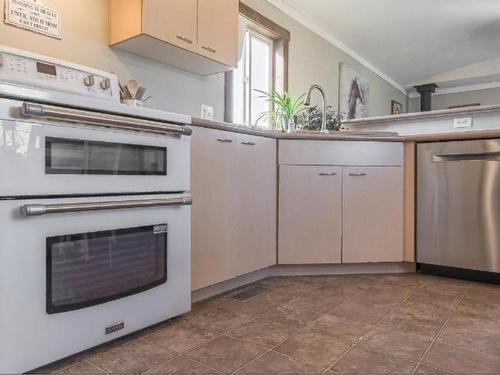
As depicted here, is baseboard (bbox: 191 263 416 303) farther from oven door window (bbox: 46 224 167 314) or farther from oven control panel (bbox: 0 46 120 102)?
oven control panel (bbox: 0 46 120 102)

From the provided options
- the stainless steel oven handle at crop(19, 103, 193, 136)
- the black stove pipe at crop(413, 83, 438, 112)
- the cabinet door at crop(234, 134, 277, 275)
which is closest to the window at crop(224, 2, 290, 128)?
the cabinet door at crop(234, 134, 277, 275)

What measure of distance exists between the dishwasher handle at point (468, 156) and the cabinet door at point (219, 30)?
4.62 feet

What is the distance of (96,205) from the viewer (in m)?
1.24

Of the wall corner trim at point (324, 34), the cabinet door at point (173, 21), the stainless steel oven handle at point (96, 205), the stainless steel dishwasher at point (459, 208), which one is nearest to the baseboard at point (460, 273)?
the stainless steel dishwasher at point (459, 208)

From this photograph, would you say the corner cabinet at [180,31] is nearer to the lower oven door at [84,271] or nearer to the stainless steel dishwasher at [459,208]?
the lower oven door at [84,271]

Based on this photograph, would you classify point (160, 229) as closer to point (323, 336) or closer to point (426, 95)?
point (323, 336)

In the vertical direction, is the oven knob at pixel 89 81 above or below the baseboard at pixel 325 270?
above

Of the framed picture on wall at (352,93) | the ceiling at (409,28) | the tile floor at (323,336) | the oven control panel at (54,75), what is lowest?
the tile floor at (323,336)

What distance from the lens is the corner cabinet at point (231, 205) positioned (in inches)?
70.4

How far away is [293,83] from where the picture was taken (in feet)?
11.5

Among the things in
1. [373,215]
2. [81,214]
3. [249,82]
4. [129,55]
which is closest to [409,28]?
[249,82]

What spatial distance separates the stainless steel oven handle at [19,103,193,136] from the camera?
109 centimetres

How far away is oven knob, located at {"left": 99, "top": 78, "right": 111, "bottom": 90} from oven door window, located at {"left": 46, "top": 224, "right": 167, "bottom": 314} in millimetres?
684

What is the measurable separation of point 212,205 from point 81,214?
0.74 meters
